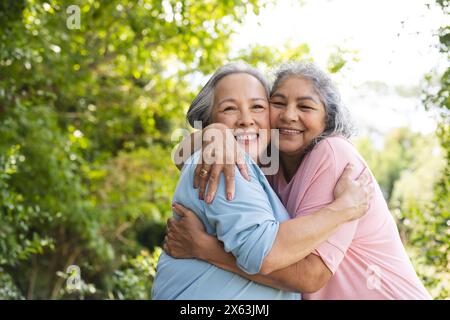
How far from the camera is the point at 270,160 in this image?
8.83ft

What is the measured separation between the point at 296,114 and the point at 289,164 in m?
0.28

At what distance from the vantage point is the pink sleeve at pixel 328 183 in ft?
6.78

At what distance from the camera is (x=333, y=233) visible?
6.82 ft

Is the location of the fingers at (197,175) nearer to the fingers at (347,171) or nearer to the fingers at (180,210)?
the fingers at (180,210)

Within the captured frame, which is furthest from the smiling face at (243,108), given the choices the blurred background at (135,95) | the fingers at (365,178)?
the blurred background at (135,95)

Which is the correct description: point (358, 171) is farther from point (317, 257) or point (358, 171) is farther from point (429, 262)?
point (429, 262)

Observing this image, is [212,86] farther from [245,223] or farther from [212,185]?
[245,223]

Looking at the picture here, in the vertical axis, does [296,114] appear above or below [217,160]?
above

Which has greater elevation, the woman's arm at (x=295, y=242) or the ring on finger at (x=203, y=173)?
the ring on finger at (x=203, y=173)

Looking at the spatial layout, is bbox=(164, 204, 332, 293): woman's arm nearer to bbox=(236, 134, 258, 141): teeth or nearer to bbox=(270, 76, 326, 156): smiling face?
bbox=(236, 134, 258, 141): teeth

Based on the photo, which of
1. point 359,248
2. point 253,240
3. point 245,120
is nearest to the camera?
point 253,240

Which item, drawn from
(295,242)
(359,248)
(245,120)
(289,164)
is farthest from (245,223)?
(289,164)

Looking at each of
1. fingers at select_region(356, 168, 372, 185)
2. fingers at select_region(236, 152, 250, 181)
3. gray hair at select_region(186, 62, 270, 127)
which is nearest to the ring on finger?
fingers at select_region(236, 152, 250, 181)

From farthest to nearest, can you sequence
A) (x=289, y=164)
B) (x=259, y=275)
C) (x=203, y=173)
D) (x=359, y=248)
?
(x=289, y=164)
(x=359, y=248)
(x=203, y=173)
(x=259, y=275)
